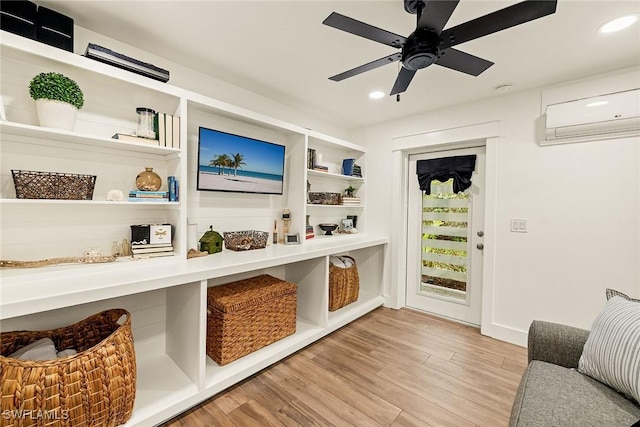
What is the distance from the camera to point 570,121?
230 cm

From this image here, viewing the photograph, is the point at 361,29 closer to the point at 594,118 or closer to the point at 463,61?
the point at 463,61

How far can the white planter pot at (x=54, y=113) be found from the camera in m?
1.47

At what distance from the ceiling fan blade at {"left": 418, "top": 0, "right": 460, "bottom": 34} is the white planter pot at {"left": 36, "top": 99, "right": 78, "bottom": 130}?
1.87 metres

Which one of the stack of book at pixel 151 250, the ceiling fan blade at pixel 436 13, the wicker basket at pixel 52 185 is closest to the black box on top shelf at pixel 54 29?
the wicker basket at pixel 52 185

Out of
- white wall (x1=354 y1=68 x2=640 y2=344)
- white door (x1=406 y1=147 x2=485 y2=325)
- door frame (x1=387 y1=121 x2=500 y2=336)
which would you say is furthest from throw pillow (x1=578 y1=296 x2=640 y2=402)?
white door (x1=406 y1=147 x2=485 y2=325)

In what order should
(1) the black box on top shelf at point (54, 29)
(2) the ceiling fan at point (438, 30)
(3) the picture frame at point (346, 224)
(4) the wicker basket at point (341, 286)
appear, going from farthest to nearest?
1. (3) the picture frame at point (346, 224)
2. (4) the wicker basket at point (341, 286)
3. (1) the black box on top shelf at point (54, 29)
4. (2) the ceiling fan at point (438, 30)

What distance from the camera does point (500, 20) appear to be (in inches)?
47.6

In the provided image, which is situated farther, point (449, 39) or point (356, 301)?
point (356, 301)

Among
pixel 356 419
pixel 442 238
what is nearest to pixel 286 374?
pixel 356 419

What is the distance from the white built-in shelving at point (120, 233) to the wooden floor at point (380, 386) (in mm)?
134

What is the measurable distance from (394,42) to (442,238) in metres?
2.43

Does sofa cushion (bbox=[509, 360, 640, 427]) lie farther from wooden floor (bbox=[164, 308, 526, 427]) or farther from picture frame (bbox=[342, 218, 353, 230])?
picture frame (bbox=[342, 218, 353, 230])

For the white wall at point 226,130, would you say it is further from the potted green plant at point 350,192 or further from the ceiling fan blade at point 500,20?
the ceiling fan blade at point 500,20

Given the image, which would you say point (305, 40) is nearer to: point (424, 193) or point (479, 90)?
point (479, 90)
